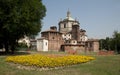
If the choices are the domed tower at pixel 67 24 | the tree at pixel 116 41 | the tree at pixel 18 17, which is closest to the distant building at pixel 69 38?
the domed tower at pixel 67 24

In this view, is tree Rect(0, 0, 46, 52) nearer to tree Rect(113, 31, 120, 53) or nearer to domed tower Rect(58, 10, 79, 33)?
tree Rect(113, 31, 120, 53)

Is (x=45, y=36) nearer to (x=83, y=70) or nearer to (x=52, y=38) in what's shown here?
(x=52, y=38)

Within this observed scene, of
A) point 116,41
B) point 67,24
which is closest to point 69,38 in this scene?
point 67,24

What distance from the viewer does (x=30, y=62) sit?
2130 centimetres

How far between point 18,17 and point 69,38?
231ft

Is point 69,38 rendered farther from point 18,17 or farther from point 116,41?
point 18,17

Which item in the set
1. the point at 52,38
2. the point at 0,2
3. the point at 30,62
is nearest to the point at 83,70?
the point at 30,62

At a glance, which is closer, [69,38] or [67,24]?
[69,38]

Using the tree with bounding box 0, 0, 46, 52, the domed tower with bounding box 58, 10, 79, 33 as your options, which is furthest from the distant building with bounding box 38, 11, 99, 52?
the tree with bounding box 0, 0, 46, 52

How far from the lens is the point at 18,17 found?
32.8m

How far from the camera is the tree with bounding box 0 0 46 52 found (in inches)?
1298

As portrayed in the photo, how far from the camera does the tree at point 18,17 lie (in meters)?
33.0

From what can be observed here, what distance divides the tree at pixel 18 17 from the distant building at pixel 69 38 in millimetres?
46133

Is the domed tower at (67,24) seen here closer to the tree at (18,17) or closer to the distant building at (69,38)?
the distant building at (69,38)
